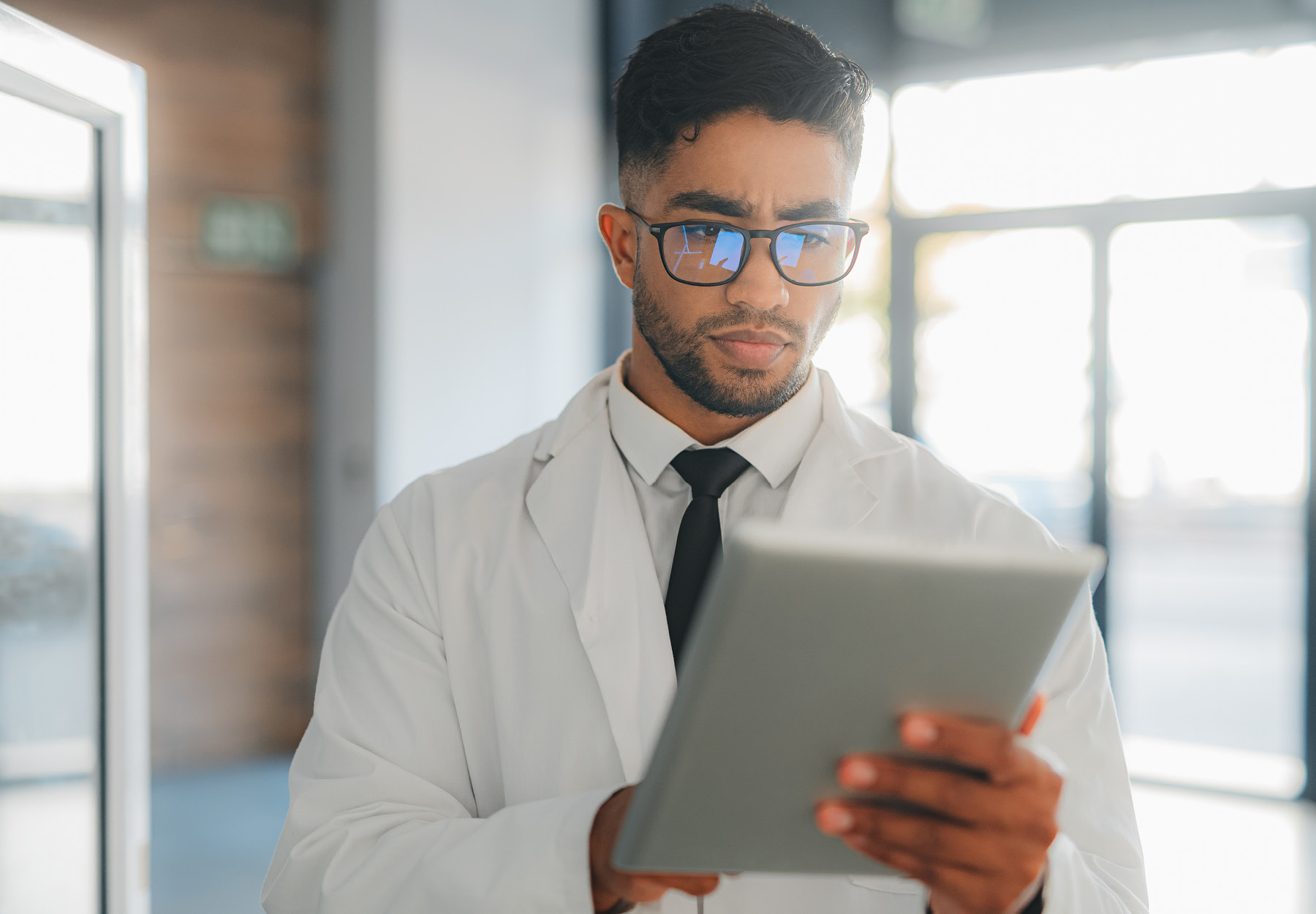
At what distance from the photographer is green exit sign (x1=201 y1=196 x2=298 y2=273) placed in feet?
13.4

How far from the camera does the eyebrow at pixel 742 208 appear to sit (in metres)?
1.13

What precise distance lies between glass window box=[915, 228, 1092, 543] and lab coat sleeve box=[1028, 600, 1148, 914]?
336cm

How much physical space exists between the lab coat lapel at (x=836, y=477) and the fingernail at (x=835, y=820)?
52cm

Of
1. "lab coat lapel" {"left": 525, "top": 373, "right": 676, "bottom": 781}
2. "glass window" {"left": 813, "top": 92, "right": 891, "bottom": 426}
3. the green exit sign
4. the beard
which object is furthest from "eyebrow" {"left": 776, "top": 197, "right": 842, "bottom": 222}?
the green exit sign

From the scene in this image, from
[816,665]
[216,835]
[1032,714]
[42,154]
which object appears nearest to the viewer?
[816,665]

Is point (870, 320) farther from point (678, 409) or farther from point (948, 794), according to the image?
point (948, 794)

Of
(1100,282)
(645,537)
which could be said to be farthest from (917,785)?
(1100,282)

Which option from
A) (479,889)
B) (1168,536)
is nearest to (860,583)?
(479,889)

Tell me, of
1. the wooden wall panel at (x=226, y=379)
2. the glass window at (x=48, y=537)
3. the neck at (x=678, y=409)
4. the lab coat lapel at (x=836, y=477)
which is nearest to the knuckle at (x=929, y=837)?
the lab coat lapel at (x=836, y=477)

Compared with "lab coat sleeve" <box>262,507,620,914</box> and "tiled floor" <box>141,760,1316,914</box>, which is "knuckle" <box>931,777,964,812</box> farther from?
"tiled floor" <box>141,760,1316,914</box>

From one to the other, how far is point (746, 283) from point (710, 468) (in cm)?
22

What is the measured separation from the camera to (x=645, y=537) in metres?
1.19

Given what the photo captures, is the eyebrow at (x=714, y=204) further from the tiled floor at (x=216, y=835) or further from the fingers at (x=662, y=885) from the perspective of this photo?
the tiled floor at (x=216, y=835)

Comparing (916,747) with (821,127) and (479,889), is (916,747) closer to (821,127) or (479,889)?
(479,889)
